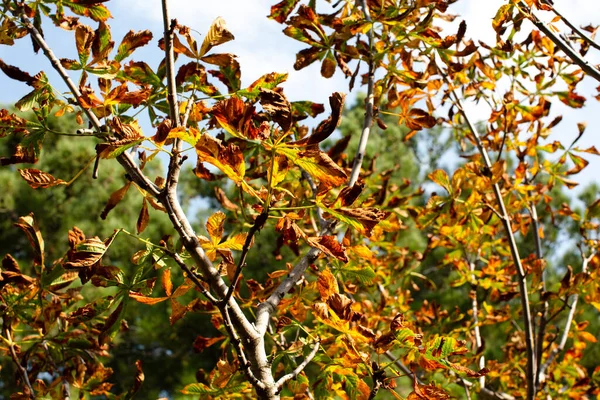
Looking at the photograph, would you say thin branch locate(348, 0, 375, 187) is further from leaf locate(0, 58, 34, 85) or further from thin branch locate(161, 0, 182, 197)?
leaf locate(0, 58, 34, 85)

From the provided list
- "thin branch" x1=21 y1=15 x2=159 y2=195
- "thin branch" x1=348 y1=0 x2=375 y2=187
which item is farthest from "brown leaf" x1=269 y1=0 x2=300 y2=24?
"thin branch" x1=21 y1=15 x2=159 y2=195

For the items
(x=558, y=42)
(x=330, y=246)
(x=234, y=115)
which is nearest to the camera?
(x=234, y=115)

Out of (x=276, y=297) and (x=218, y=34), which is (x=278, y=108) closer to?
(x=218, y=34)

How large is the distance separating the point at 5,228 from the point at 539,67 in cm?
657

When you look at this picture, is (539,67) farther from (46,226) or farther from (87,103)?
(46,226)

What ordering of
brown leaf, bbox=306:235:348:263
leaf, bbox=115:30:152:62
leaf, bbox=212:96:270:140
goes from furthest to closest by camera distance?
leaf, bbox=115:30:152:62 → brown leaf, bbox=306:235:348:263 → leaf, bbox=212:96:270:140

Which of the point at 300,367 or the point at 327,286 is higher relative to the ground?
the point at 327,286

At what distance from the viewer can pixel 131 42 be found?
1.05 m

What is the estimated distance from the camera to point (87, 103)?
93 centimetres

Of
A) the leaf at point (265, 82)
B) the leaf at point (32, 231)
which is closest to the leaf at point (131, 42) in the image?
the leaf at point (265, 82)

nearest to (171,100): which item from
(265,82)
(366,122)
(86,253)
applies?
(265,82)

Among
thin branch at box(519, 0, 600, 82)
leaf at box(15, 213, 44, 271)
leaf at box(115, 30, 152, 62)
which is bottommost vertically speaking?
→ leaf at box(15, 213, 44, 271)

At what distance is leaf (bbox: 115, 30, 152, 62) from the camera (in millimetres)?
1046

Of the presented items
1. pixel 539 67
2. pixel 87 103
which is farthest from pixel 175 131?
pixel 539 67
